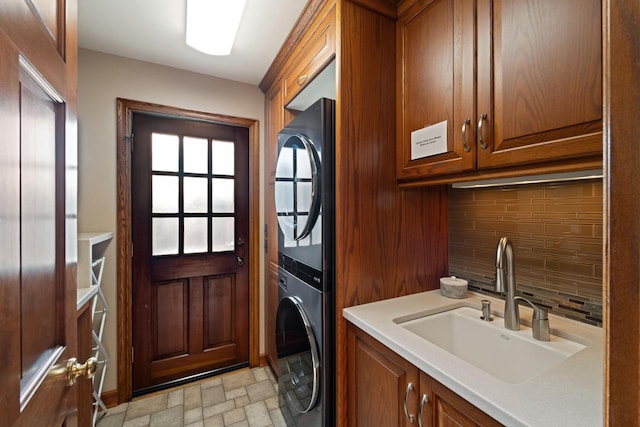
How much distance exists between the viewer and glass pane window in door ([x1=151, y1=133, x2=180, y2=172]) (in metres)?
2.02

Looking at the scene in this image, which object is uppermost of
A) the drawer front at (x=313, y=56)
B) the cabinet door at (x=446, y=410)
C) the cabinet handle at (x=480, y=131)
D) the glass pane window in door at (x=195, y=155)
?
the drawer front at (x=313, y=56)

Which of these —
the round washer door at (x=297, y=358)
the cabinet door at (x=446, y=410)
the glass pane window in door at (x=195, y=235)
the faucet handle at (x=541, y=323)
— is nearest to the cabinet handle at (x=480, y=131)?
the faucet handle at (x=541, y=323)

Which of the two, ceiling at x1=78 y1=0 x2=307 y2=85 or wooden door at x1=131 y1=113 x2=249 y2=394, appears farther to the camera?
wooden door at x1=131 y1=113 x2=249 y2=394

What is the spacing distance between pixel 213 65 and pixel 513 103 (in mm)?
2003

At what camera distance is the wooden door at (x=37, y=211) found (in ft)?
1.43

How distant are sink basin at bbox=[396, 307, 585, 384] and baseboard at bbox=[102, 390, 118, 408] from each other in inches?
82.2

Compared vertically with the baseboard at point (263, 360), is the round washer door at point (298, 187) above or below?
above

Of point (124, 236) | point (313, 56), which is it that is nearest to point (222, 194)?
point (124, 236)

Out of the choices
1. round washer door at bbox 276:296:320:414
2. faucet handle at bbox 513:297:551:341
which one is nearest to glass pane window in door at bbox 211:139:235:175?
round washer door at bbox 276:296:320:414

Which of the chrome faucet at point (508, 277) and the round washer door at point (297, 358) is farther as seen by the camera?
the round washer door at point (297, 358)

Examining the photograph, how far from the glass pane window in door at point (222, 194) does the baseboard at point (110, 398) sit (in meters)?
1.44

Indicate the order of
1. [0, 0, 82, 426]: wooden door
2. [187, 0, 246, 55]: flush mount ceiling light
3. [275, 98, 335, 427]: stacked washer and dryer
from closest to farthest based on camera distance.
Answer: [0, 0, 82, 426]: wooden door → [275, 98, 335, 427]: stacked washer and dryer → [187, 0, 246, 55]: flush mount ceiling light

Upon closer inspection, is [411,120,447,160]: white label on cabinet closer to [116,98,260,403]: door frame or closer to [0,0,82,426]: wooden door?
[0,0,82,426]: wooden door

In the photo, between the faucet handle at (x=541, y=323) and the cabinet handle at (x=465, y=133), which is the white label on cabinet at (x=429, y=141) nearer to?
the cabinet handle at (x=465, y=133)
